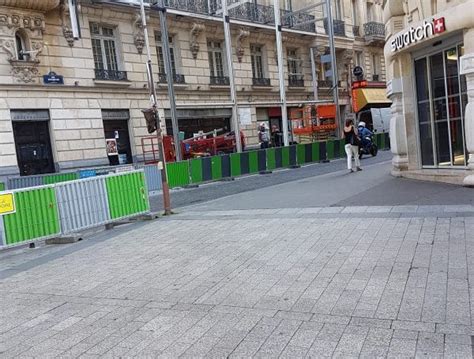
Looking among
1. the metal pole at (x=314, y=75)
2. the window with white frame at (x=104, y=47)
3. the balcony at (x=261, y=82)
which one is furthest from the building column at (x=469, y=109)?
the metal pole at (x=314, y=75)

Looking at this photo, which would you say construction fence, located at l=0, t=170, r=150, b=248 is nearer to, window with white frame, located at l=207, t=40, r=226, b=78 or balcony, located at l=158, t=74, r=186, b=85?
balcony, located at l=158, t=74, r=186, b=85

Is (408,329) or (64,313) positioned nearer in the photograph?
(408,329)

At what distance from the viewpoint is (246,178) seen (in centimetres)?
1831

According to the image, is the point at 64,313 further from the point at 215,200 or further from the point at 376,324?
the point at 215,200

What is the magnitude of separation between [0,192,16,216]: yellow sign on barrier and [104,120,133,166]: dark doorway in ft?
45.0

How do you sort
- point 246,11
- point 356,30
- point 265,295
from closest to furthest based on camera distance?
point 265,295, point 246,11, point 356,30

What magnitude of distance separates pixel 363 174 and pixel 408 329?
38.1ft

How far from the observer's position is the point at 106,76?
21.5 meters

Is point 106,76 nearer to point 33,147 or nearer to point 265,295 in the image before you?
point 33,147

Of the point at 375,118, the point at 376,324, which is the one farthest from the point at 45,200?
the point at 375,118

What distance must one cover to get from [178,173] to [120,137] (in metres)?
6.93

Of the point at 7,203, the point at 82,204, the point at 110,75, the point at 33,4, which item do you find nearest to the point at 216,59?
the point at 110,75

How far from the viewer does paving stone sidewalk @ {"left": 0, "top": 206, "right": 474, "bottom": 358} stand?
12.1ft

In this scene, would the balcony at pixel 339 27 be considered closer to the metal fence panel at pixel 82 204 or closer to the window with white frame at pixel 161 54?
the window with white frame at pixel 161 54
